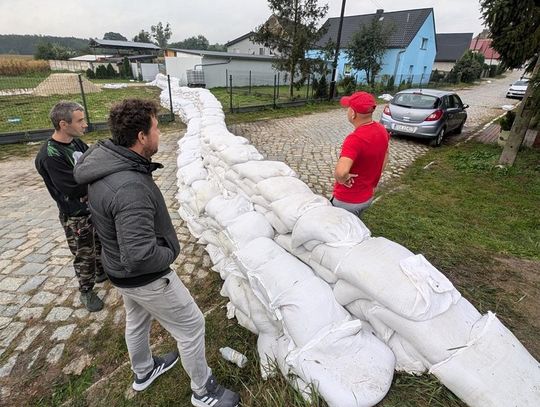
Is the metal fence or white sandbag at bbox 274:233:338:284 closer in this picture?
white sandbag at bbox 274:233:338:284

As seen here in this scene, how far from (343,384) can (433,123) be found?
8.30 metres

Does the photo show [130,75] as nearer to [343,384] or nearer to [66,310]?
[66,310]

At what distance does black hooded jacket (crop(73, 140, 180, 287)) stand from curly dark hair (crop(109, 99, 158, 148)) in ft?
0.17

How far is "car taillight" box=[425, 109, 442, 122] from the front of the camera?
26.3 ft

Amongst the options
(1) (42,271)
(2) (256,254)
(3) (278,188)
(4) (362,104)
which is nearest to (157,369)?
(2) (256,254)

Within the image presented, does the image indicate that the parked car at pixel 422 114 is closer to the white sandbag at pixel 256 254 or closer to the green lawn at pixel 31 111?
the green lawn at pixel 31 111

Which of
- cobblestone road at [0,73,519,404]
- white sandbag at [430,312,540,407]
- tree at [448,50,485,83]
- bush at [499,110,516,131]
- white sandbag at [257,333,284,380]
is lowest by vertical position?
cobblestone road at [0,73,519,404]

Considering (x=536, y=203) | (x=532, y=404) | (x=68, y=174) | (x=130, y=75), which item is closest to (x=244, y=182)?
(x=68, y=174)

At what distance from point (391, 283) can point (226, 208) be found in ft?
5.74

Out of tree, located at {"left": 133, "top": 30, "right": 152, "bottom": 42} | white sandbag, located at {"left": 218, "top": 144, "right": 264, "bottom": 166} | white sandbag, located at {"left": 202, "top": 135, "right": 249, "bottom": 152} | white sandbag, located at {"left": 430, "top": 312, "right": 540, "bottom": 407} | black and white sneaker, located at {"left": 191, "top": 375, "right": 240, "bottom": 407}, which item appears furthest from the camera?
tree, located at {"left": 133, "top": 30, "right": 152, "bottom": 42}

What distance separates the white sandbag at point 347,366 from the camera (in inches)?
55.9

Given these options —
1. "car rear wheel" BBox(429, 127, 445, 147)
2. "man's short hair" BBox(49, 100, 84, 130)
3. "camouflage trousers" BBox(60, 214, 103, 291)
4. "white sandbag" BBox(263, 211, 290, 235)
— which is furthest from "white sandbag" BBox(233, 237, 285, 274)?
"car rear wheel" BBox(429, 127, 445, 147)

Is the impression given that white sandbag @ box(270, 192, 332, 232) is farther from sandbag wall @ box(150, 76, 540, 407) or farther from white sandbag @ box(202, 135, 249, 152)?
white sandbag @ box(202, 135, 249, 152)

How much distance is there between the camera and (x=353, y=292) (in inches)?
69.0
